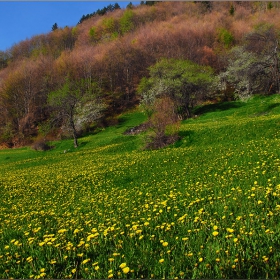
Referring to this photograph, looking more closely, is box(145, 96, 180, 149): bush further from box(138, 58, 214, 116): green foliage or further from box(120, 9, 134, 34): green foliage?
box(120, 9, 134, 34): green foliage

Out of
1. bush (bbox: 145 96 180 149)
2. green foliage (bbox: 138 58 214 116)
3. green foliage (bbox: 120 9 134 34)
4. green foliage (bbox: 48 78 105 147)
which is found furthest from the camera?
green foliage (bbox: 120 9 134 34)

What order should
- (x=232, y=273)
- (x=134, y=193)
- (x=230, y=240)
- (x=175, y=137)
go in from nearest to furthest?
1. (x=232, y=273)
2. (x=230, y=240)
3. (x=134, y=193)
4. (x=175, y=137)

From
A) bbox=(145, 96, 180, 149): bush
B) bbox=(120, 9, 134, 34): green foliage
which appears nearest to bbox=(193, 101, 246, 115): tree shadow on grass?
bbox=(145, 96, 180, 149): bush

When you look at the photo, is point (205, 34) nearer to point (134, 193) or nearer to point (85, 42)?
point (85, 42)

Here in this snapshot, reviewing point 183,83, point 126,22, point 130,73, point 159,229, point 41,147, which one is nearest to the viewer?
point 159,229

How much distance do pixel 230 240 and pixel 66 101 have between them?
41.8 meters

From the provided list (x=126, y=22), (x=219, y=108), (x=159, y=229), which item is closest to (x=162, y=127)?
(x=159, y=229)

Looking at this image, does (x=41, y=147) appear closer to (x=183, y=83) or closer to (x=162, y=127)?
(x=162, y=127)

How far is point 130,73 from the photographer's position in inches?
3511

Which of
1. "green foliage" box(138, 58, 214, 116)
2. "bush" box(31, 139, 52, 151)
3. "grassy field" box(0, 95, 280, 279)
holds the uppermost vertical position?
"green foliage" box(138, 58, 214, 116)

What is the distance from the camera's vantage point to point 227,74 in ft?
187

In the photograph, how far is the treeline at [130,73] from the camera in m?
50.8

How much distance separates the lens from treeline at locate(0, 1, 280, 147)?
50844 mm

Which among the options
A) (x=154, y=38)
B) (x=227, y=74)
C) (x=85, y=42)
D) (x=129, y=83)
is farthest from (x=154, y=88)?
(x=85, y=42)
